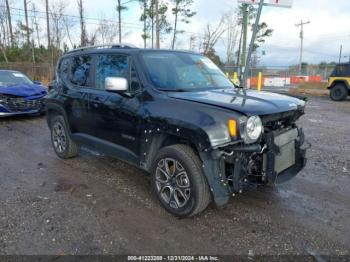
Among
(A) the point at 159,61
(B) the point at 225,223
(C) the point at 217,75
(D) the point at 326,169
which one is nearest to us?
(B) the point at 225,223

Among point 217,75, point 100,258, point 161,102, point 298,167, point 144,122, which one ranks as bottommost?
point 100,258

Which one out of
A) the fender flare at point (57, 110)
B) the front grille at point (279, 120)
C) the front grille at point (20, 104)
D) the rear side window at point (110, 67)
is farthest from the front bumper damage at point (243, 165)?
the front grille at point (20, 104)

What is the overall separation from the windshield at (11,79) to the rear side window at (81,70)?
6.14m

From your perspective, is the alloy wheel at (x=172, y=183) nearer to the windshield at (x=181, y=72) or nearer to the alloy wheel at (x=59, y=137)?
the windshield at (x=181, y=72)

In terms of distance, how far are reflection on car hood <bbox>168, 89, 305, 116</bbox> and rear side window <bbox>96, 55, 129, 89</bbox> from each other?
2.96 feet

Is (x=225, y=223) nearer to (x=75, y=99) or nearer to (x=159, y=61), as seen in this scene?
(x=159, y=61)

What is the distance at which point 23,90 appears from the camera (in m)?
9.66

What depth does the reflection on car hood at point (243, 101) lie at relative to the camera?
3236 millimetres

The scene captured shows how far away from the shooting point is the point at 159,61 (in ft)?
13.9

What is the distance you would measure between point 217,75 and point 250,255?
8.97 ft

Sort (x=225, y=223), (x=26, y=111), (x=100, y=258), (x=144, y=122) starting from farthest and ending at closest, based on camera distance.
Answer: (x=26, y=111) → (x=144, y=122) → (x=225, y=223) → (x=100, y=258)

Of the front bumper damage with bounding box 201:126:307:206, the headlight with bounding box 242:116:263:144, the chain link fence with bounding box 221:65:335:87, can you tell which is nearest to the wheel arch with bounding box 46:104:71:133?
the front bumper damage with bounding box 201:126:307:206

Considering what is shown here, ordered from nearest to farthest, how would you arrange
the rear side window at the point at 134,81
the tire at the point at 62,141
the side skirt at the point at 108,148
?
the rear side window at the point at 134,81 → the side skirt at the point at 108,148 → the tire at the point at 62,141

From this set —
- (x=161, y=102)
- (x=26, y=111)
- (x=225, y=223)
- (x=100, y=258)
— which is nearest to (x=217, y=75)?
(x=161, y=102)
